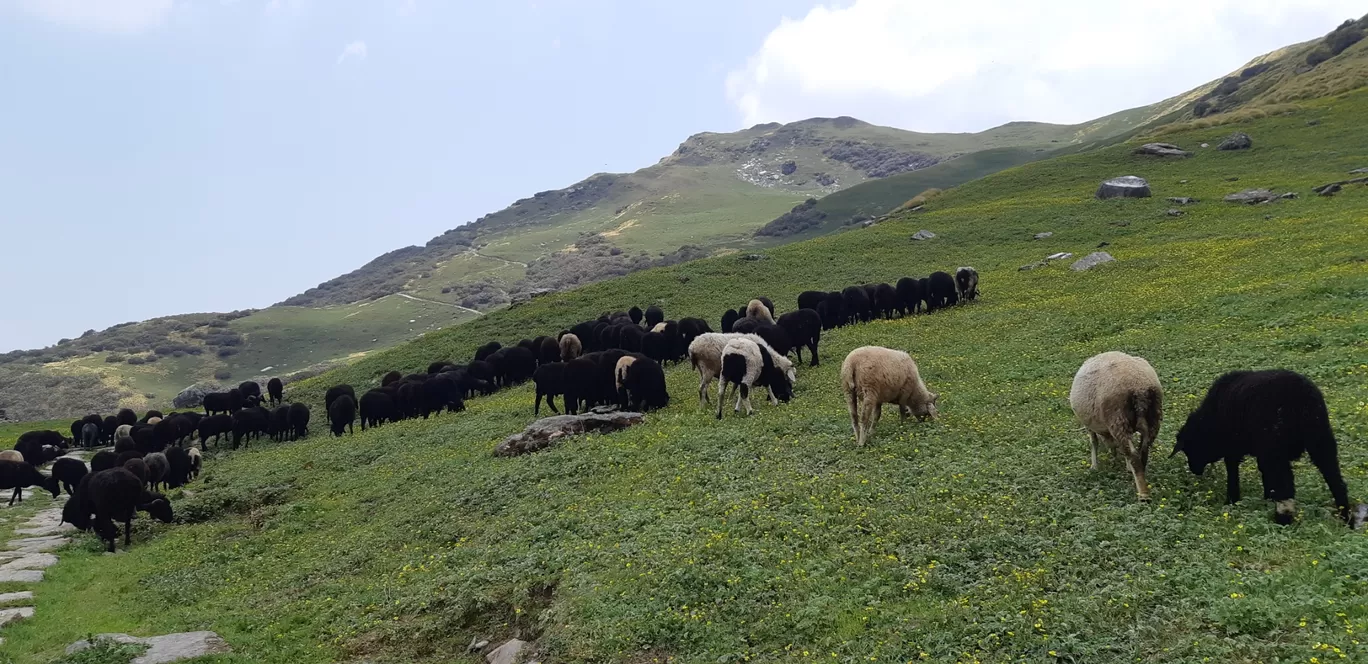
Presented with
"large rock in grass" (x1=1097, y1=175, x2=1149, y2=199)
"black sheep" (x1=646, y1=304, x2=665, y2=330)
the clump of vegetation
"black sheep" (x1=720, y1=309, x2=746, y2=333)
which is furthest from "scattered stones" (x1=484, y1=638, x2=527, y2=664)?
the clump of vegetation

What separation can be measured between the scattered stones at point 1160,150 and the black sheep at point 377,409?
2575 inches

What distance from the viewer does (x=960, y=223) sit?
60.0m

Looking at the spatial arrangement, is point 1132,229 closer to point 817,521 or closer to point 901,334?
point 901,334

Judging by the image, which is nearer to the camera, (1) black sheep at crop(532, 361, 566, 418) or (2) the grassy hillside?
(1) black sheep at crop(532, 361, 566, 418)

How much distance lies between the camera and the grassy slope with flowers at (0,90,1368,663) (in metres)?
7.92

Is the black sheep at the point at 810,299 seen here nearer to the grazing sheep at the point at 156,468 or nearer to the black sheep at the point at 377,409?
the black sheep at the point at 377,409

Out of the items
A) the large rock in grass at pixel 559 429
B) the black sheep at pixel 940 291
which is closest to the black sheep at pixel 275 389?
the large rock in grass at pixel 559 429

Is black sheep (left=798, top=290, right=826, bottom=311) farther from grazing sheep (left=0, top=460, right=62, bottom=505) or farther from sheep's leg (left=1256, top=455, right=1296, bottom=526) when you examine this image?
grazing sheep (left=0, top=460, right=62, bottom=505)

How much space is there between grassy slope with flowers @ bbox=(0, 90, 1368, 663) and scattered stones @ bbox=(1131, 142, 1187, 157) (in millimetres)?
40855

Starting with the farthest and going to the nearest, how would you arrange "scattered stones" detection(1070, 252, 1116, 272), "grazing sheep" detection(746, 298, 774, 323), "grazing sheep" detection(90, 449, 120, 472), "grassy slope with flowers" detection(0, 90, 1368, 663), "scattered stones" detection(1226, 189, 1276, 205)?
1. "scattered stones" detection(1226, 189, 1276, 205)
2. "scattered stones" detection(1070, 252, 1116, 272)
3. "grazing sheep" detection(746, 298, 774, 323)
4. "grazing sheep" detection(90, 449, 120, 472)
5. "grassy slope with flowers" detection(0, 90, 1368, 663)

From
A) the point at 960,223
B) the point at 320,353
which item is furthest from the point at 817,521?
the point at 320,353

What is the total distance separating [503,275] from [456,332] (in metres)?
126

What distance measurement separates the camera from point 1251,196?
47.2 m

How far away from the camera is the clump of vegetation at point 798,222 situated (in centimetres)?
13550
